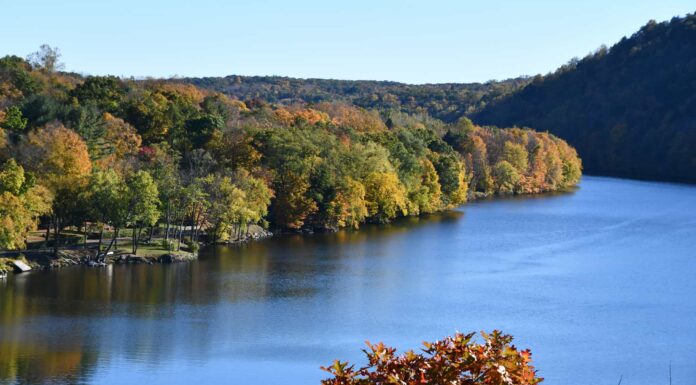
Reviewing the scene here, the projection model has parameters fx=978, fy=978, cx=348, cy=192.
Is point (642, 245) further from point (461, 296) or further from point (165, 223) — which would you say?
point (165, 223)

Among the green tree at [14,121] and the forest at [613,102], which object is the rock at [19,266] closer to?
the green tree at [14,121]

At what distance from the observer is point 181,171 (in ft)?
172

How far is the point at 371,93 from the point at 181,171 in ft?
415

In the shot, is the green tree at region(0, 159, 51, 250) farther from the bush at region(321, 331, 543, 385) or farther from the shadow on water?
the bush at region(321, 331, 543, 385)

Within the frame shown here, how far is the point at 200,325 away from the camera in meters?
33.1

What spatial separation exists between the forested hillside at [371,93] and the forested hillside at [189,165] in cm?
7100

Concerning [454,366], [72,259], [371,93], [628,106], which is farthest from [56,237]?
[371,93]

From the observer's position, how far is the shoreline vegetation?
145ft

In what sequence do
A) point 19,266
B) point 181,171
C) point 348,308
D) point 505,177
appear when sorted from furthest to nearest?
point 505,177 → point 181,171 → point 19,266 → point 348,308

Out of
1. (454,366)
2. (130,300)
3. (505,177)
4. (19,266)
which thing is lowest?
(130,300)

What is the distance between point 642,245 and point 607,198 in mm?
28765

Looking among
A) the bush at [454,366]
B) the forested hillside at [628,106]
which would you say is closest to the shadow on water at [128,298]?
the bush at [454,366]

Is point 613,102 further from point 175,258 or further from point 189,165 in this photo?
point 175,258

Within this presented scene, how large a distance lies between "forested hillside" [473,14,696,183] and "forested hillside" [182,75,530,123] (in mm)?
9817
